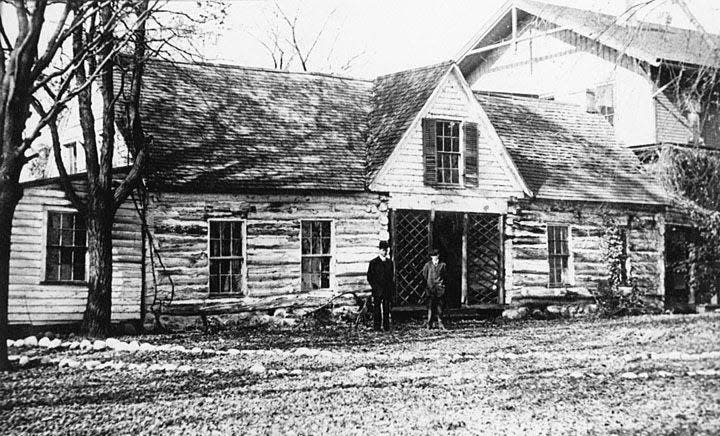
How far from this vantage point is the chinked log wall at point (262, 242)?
1895 cm

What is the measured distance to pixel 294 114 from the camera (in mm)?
22734

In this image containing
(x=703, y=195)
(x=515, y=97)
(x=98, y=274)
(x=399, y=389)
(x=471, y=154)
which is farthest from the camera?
(x=515, y=97)

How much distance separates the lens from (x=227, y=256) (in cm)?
1972

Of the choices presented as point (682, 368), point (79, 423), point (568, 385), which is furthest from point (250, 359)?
point (682, 368)

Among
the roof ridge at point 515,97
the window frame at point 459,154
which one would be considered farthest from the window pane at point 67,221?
the roof ridge at point 515,97

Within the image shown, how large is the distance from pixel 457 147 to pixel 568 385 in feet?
44.5

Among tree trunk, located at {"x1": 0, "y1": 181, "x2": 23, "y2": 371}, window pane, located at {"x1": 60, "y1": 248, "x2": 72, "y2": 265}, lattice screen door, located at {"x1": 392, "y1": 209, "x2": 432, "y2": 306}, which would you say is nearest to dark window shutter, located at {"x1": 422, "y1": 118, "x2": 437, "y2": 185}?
lattice screen door, located at {"x1": 392, "y1": 209, "x2": 432, "y2": 306}

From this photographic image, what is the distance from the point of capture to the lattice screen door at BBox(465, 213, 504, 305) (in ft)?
73.9

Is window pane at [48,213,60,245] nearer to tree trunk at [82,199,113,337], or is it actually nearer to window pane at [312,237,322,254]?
tree trunk at [82,199,113,337]

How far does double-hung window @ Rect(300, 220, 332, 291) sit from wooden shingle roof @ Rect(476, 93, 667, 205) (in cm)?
609

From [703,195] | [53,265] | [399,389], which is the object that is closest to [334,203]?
[53,265]

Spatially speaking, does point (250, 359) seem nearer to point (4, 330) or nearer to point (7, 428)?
point (4, 330)

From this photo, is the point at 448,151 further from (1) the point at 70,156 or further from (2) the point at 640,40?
(1) the point at 70,156

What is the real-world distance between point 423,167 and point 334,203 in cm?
264
